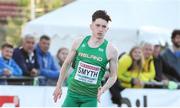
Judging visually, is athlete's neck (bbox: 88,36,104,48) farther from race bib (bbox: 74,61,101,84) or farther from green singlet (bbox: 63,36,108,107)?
race bib (bbox: 74,61,101,84)

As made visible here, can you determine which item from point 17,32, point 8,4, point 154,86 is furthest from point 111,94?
point 8,4

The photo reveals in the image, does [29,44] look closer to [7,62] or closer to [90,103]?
[7,62]

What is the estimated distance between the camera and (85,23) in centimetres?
1753

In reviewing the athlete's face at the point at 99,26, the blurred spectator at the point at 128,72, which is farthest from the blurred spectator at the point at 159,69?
the athlete's face at the point at 99,26

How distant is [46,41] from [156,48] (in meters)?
2.13

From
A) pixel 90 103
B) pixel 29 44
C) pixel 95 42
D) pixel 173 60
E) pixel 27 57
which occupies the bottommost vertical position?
pixel 90 103

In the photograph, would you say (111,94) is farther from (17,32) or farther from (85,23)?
(17,32)

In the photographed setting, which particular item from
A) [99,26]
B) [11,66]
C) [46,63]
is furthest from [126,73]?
[99,26]

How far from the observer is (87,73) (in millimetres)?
8641

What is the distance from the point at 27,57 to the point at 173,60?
2.58 metres

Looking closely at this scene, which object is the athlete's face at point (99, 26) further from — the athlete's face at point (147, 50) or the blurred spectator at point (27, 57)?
the athlete's face at point (147, 50)

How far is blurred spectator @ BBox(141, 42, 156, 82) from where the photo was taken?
1291 cm

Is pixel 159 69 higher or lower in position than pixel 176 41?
lower

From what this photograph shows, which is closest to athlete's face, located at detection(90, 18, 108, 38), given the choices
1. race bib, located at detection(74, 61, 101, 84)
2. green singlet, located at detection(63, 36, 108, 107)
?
green singlet, located at detection(63, 36, 108, 107)
